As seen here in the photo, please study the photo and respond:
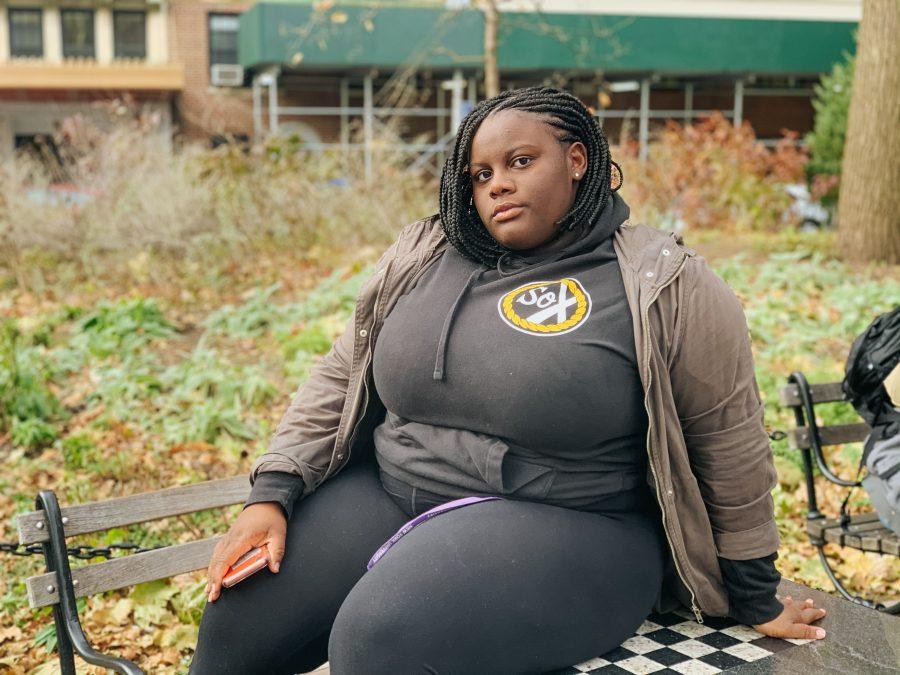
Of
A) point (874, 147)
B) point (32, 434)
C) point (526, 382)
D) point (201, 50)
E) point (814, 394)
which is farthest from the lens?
point (201, 50)

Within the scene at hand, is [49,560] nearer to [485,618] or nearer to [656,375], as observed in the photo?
[485,618]

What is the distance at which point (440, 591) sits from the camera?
221 centimetres

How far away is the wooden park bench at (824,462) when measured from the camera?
12.4 ft

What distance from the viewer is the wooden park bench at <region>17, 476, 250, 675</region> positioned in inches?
105

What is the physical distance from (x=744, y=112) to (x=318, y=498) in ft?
93.5

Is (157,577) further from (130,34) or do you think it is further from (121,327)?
(130,34)

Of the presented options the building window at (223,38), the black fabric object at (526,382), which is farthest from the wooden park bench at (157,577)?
the building window at (223,38)

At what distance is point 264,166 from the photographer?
10.8 m

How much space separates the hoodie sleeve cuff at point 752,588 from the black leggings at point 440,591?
0.60 ft

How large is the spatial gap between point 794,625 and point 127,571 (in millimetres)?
1841

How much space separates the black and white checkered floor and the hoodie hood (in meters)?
0.79

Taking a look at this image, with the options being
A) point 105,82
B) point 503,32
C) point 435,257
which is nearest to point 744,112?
point 503,32

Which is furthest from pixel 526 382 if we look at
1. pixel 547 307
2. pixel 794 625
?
pixel 794 625

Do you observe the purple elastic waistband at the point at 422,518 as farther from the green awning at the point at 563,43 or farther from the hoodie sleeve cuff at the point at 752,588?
the green awning at the point at 563,43
